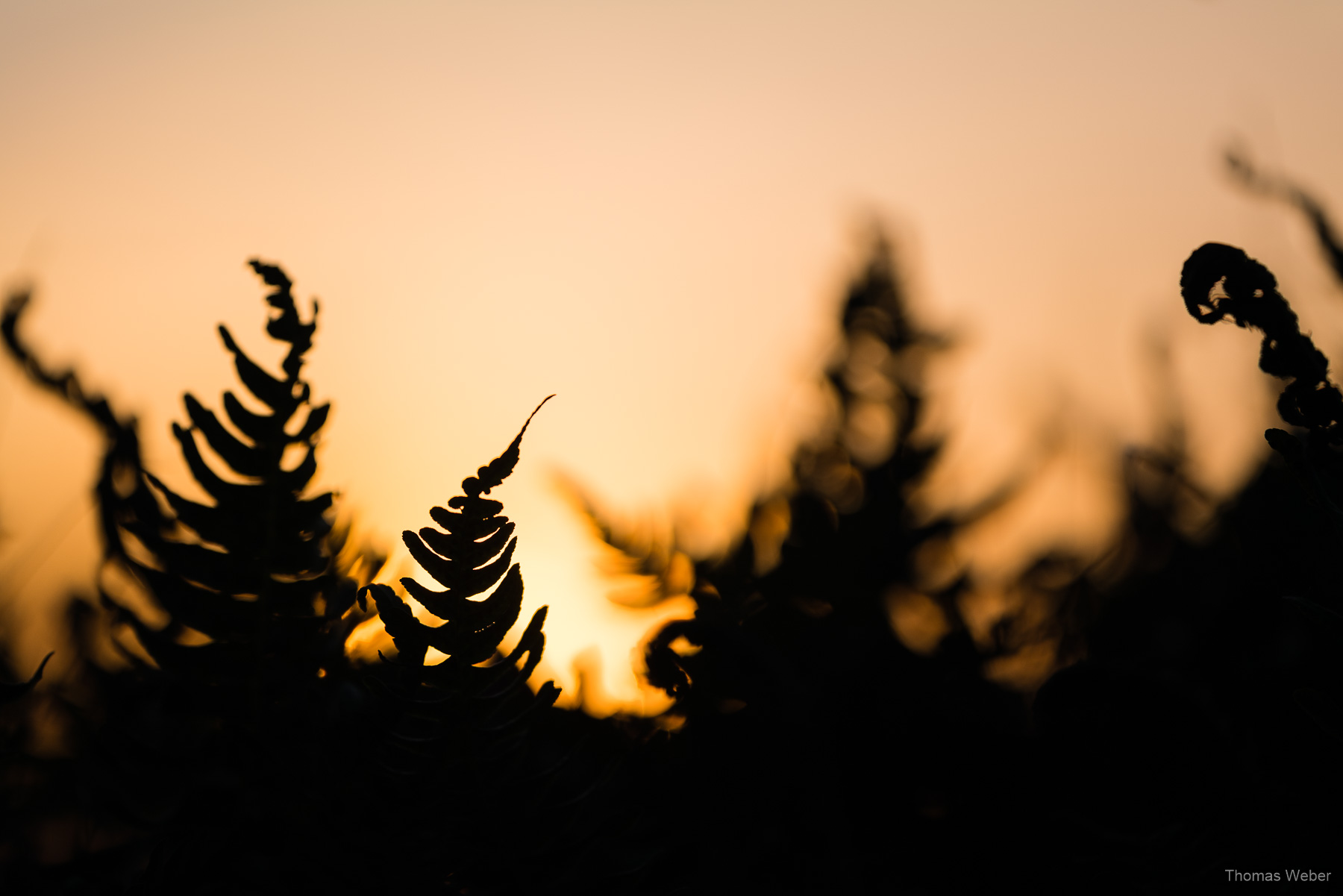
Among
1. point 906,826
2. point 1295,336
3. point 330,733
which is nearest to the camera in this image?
point 1295,336

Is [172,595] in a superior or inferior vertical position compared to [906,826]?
superior

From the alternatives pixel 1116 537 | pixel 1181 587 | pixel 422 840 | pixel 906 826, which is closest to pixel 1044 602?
pixel 1181 587

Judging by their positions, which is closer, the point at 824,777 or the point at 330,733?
the point at 330,733

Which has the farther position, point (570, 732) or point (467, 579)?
point (570, 732)

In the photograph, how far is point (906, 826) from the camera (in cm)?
84

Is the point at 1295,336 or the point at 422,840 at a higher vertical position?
the point at 1295,336

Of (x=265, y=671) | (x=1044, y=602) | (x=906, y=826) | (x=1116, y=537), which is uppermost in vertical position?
(x=1116, y=537)

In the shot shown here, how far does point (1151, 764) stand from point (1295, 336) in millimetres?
377

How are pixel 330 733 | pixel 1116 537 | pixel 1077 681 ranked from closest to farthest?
pixel 330 733 → pixel 1077 681 → pixel 1116 537

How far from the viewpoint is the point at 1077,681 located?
700mm

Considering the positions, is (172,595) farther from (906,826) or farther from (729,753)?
(906,826)

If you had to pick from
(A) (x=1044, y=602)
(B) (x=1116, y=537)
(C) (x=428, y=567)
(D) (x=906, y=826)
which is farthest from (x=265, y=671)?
(B) (x=1116, y=537)

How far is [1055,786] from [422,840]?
0.52m

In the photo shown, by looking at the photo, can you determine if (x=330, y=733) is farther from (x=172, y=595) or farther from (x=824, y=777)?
(x=824, y=777)
